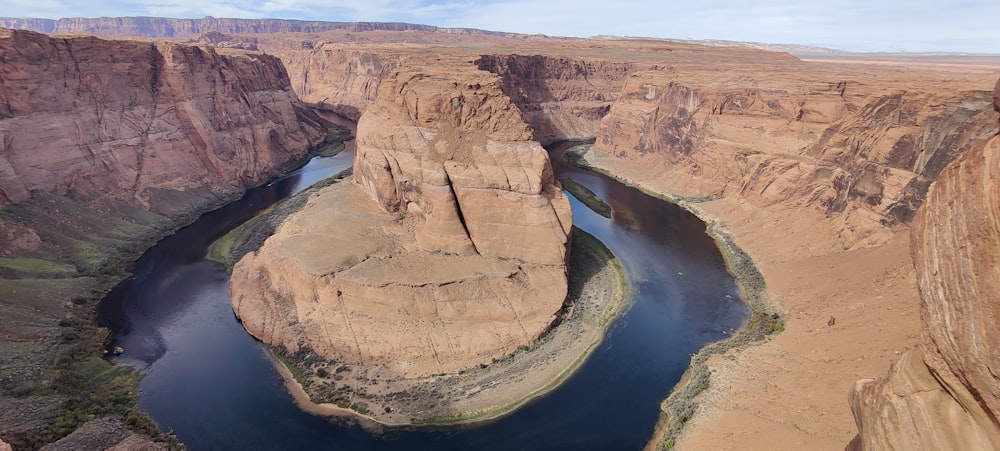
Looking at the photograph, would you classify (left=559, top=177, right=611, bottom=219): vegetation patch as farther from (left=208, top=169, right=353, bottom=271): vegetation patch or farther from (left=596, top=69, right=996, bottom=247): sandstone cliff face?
(left=208, top=169, right=353, bottom=271): vegetation patch

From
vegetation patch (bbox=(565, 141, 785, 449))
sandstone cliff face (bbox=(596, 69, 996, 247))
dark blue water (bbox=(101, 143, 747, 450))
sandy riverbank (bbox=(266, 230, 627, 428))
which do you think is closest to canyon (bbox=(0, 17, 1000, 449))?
sandstone cliff face (bbox=(596, 69, 996, 247))

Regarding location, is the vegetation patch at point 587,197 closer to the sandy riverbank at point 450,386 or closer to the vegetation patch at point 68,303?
the sandy riverbank at point 450,386

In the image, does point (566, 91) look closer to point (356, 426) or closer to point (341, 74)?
point (341, 74)

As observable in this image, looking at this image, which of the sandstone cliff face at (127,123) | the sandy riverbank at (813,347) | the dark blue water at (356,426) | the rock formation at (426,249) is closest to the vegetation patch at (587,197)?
the dark blue water at (356,426)

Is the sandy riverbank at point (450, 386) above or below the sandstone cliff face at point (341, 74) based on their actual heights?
below

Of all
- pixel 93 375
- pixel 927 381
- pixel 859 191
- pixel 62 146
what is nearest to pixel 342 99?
pixel 62 146

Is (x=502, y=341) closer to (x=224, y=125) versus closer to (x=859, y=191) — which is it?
(x=859, y=191)

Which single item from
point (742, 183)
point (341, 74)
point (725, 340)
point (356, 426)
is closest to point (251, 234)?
point (356, 426)
